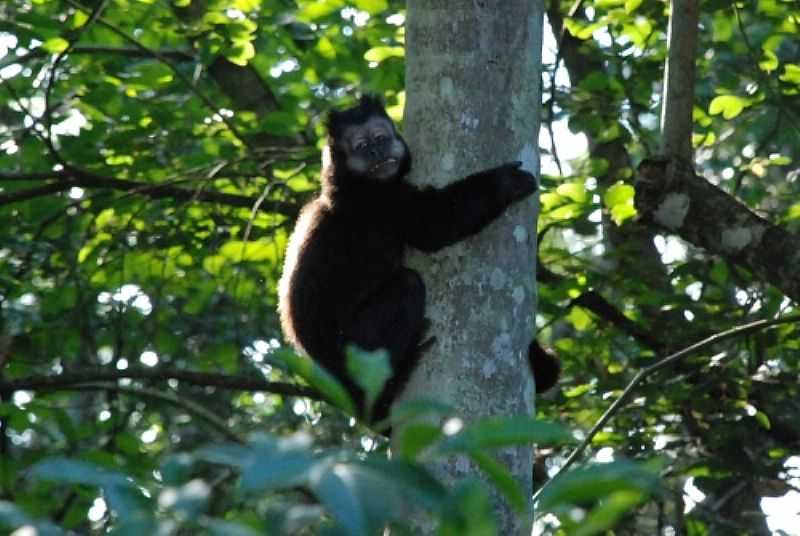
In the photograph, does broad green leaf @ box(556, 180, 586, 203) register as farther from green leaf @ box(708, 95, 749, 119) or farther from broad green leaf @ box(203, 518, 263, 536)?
broad green leaf @ box(203, 518, 263, 536)

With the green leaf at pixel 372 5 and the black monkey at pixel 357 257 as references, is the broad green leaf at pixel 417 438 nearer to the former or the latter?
the black monkey at pixel 357 257

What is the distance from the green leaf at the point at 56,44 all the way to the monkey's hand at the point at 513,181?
3031mm

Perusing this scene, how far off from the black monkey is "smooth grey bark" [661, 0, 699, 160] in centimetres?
104

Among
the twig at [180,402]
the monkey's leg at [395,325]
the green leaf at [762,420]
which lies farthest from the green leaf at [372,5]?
the green leaf at [762,420]

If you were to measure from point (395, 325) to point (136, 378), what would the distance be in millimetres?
1248

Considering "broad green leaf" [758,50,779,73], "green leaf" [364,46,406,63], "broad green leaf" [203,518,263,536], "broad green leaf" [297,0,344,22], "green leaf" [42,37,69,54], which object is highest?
"broad green leaf" [297,0,344,22]

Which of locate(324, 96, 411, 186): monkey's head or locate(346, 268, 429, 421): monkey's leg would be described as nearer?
locate(346, 268, 429, 421): monkey's leg

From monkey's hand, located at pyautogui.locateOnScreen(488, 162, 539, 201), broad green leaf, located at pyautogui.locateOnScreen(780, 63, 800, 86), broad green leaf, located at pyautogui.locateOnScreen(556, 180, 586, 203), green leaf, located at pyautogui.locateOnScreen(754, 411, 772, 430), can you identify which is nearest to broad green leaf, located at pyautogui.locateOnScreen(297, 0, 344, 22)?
broad green leaf, located at pyautogui.locateOnScreen(556, 180, 586, 203)

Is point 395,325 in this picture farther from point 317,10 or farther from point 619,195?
point 317,10

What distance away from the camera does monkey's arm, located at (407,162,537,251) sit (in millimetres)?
4293

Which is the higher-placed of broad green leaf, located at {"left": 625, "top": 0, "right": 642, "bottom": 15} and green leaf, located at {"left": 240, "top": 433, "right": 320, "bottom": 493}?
broad green leaf, located at {"left": 625, "top": 0, "right": 642, "bottom": 15}

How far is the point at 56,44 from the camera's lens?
679 centimetres

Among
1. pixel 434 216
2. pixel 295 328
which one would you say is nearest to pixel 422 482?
pixel 434 216

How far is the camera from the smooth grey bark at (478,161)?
13.4 ft
